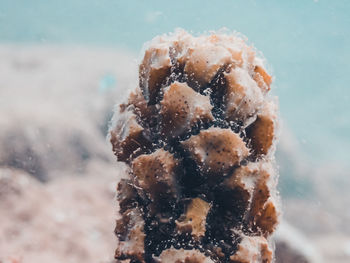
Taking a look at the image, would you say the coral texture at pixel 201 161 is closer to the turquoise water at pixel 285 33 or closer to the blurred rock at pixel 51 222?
the blurred rock at pixel 51 222

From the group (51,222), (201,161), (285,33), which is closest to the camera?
(201,161)

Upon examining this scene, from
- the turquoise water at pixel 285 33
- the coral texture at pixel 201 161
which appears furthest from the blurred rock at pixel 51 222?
the turquoise water at pixel 285 33

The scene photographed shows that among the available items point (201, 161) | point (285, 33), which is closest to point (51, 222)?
point (201, 161)

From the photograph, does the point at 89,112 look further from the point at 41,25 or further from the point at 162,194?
the point at 41,25

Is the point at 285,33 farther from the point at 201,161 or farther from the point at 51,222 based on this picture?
the point at 201,161

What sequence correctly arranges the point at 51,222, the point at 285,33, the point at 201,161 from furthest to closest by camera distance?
the point at 285,33
the point at 51,222
the point at 201,161

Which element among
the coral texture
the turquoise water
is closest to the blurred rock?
the coral texture
